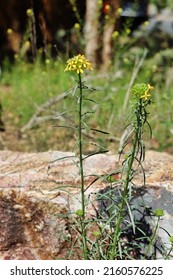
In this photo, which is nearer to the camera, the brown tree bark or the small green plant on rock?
the small green plant on rock

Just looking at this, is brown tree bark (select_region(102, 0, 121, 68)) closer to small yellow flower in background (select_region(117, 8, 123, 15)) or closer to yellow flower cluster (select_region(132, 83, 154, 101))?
small yellow flower in background (select_region(117, 8, 123, 15))

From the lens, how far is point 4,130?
502 centimetres

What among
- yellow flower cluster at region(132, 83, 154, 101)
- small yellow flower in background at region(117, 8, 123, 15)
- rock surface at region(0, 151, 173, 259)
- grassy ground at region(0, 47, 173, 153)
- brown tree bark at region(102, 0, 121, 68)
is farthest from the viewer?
brown tree bark at region(102, 0, 121, 68)

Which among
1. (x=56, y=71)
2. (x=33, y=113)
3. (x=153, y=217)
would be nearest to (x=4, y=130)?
(x=33, y=113)

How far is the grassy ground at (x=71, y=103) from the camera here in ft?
15.4

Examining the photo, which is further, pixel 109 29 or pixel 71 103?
pixel 109 29

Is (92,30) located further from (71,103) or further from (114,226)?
(114,226)

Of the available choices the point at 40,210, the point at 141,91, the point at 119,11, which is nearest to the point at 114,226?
the point at 40,210

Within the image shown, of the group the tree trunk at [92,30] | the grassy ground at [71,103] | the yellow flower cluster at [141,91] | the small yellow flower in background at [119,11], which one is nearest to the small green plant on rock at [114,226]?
the yellow flower cluster at [141,91]

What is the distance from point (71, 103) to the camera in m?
5.01

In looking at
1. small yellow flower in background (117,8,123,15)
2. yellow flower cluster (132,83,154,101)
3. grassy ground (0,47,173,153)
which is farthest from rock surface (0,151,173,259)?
small yellow flower in background (117,8,123,15)

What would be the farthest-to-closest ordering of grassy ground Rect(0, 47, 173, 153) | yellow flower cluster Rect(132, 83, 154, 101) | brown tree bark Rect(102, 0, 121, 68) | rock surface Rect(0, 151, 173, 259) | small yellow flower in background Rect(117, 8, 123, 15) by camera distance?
1. brown tree bark Rect(102, 0, 121, 68)
2. small yellow flower in background Rect(117, 8, 123, 15)
3. grassy ground Rect(0, 47, 173, 153)
4. rock surface Rect(0, 151, 173, 259)
5. yellow flower cluster Rect(132, 83, 154, 101)

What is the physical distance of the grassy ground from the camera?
4.69 metres
